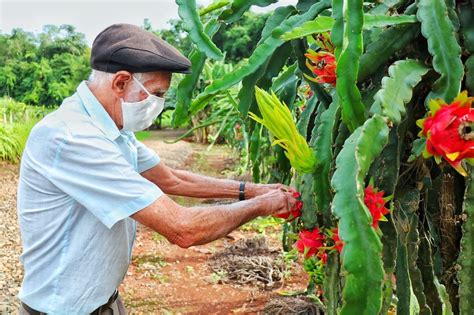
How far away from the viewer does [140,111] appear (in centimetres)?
165

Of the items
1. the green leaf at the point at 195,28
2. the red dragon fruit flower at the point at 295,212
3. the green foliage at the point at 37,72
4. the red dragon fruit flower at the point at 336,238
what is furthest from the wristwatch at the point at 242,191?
the green foliage at the point at 37,72

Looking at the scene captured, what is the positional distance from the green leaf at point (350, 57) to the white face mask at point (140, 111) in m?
0.76

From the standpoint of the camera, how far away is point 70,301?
58.1 inches

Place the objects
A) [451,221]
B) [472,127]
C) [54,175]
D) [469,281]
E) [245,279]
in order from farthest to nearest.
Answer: [245,279]
[54,175]
[451,221]
[469,281]
[472,127]

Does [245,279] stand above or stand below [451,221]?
below

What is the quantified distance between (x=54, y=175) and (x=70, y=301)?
1.19 feet

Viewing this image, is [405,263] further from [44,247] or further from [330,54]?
[44,247]

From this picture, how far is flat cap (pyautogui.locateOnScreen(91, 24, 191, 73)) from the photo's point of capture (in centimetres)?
152

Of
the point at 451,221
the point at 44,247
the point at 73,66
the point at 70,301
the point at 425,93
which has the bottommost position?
the point at 70,301

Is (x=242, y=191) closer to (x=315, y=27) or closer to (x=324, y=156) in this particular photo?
(x=324, y=156)

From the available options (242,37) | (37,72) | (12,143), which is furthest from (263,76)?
(37,72)

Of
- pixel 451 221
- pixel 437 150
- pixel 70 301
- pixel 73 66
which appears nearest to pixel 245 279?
pixel 70 301

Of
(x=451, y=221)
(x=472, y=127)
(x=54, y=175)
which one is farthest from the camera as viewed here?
(x=54, y=175)

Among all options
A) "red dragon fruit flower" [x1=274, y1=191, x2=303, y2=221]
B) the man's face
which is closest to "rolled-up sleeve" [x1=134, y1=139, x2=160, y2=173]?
the man's face
